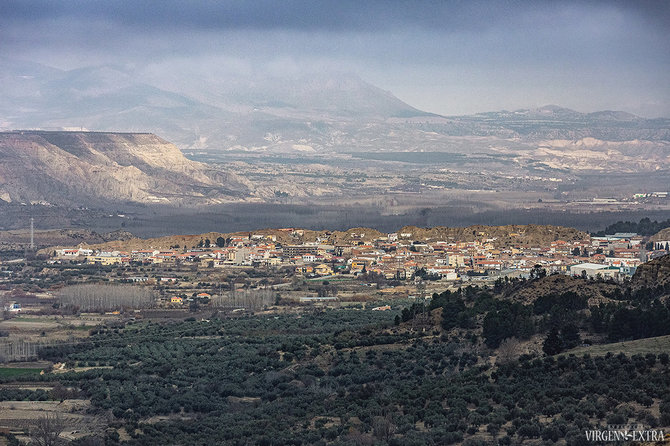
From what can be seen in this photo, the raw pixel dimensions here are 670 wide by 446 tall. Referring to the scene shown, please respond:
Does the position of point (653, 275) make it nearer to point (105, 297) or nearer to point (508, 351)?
point (508, 351)

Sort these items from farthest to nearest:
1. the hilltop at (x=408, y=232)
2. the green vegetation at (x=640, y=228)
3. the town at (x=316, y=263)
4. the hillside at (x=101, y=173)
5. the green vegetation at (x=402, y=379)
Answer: the hillside at (x=101, y=173), the green vegetation at (x=640, y=228), the hilltop at (x=408, y=232), the town at (x=316, y=263), the green vegetation at (x=402, y=379)

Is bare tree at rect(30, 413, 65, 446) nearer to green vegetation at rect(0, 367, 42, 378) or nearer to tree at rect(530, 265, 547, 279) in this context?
green vegetation at rect(0, 367, 42, 378)

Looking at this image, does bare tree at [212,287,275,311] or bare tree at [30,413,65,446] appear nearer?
bare tree at [30,413,65,446]

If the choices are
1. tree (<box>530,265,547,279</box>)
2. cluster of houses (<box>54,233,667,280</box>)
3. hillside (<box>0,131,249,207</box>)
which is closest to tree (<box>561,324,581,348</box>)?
tree (<box>530,265,547,279</box>)

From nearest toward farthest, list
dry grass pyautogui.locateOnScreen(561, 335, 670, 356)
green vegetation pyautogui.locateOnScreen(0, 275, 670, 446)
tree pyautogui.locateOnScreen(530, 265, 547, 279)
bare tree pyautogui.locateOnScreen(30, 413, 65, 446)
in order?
green vegetation pyautogui.locateOnScreen(0, 275, 670, 446)
bare tree pyautogui.locateOnScreen(30, 413, 65, 446)
dry grass pyautogui.locateOnScreen(561, 335, 670, 356)
tree pyautogui.locateOnScreen(530, 265, 547, 279)

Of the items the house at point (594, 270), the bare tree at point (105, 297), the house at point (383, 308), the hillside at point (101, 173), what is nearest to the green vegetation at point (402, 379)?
the house at point (383, 308)

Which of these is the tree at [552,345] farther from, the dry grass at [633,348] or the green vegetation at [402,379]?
the dry grass at [633,348]

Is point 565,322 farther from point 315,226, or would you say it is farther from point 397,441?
point 315,226

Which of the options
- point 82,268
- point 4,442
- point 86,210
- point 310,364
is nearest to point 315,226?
point 86,210
